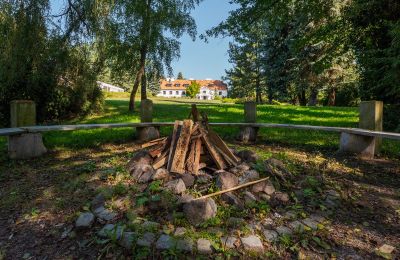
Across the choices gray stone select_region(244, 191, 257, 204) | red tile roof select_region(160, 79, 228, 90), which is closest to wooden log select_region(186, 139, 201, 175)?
gray stone select_region(244, 191, 257, 204)

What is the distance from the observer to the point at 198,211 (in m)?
3.27

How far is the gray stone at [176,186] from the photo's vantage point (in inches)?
146

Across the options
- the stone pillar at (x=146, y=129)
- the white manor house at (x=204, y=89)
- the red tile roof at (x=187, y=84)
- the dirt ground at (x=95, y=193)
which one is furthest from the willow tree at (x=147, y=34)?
the red tile roof at (x=187, y=84)

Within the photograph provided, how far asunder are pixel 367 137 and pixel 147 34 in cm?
911

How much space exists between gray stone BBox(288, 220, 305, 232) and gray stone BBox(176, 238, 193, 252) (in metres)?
1.11

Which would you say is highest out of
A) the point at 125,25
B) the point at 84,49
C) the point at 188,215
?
the point at 125,25

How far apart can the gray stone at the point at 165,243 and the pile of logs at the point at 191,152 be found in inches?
52.7

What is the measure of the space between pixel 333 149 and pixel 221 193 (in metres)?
4.25

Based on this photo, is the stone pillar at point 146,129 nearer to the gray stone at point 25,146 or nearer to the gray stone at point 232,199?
the gray stone at point 25,146

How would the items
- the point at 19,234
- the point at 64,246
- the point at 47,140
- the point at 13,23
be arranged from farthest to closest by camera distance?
the point at 47,140, the point at 13,23, the point at 19,234, the point at 64,246

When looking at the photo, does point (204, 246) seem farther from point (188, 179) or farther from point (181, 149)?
point (181, 149)

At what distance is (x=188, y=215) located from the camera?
327 centimetres

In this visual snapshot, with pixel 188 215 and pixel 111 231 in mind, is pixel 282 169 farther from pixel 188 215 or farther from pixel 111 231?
pixel 111 231

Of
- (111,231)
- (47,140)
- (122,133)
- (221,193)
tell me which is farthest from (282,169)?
(47,140)
